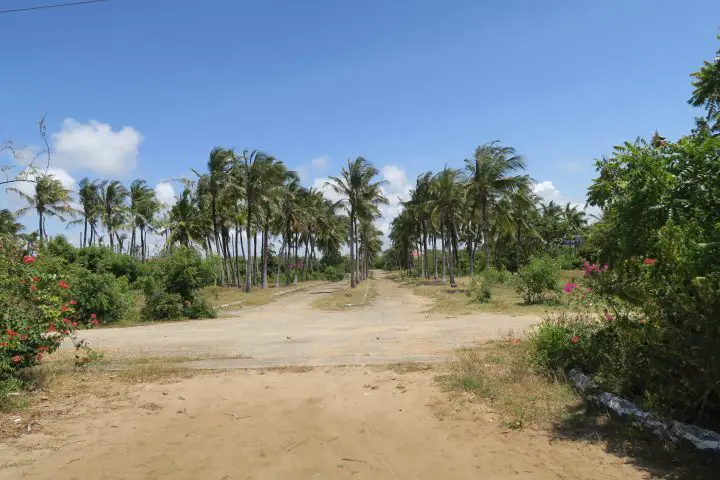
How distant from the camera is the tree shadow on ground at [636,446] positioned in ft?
12.5

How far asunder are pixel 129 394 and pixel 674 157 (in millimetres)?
7194

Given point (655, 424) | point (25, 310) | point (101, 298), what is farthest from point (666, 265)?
point (101, 298)

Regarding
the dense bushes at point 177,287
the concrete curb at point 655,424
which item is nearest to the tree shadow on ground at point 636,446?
the concrete curb at point 655,424

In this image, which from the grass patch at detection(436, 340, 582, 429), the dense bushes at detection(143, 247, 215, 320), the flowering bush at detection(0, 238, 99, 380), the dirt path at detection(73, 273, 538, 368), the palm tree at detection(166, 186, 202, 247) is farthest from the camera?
the palm tree at detection(166, 186, 202, 247)

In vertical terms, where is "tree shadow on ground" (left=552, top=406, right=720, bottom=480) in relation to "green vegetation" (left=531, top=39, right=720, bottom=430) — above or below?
below

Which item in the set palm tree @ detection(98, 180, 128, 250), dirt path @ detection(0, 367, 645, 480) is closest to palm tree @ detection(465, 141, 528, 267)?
dirt path @ detection(0, 367, 645, 480)

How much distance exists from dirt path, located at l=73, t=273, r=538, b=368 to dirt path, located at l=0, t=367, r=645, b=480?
6.94 feet

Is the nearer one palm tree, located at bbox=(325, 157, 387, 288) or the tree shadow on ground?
the tree shadow on ground

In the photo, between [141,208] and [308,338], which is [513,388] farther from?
[141,208]

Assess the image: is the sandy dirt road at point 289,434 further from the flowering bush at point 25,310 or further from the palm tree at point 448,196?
the palm tree at point 448,196

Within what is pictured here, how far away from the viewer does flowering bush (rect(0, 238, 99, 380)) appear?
6.21 m

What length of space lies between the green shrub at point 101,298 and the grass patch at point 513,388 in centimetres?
1405

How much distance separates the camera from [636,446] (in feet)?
14.4

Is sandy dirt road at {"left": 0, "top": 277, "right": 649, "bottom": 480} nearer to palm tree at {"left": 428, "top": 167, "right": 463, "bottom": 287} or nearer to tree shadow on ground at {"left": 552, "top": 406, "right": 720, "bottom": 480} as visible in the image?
tree shadow on ground at {"left": 552, "top": 406, "right": 720, "bottom": 480}
